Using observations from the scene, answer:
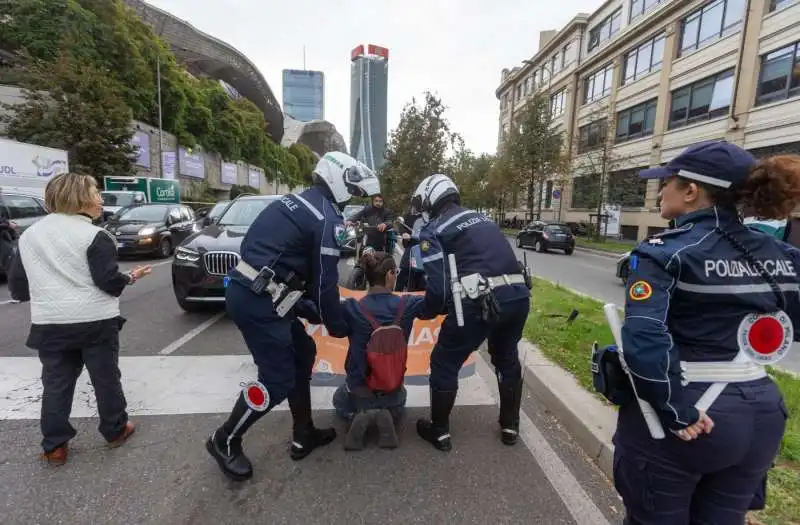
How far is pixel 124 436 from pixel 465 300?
251cm

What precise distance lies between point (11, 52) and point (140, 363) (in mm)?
33689

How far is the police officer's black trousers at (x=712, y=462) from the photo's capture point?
1366 mm

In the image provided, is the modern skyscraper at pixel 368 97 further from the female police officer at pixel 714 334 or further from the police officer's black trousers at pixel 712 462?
the police officer's black trousers at pixel 712 462

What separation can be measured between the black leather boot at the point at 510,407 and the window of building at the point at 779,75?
902 inches

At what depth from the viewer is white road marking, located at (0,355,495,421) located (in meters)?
3.32

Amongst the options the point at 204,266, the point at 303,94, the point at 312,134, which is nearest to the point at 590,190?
the point at 204,266

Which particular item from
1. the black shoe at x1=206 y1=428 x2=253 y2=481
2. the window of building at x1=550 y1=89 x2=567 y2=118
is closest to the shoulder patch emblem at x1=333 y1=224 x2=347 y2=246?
the black shoe at x1=206 y1=428 x2=253 y2=481

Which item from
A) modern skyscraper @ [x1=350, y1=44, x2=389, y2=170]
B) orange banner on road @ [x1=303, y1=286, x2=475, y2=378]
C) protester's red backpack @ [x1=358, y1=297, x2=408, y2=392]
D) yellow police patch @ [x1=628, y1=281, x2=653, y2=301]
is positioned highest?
modern skyscraper @ [x1=350, y1=44, x2=389, y2=170]

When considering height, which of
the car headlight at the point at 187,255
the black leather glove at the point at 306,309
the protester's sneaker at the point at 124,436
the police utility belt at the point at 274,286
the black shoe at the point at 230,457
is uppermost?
the police utility belt at the point at 274,286

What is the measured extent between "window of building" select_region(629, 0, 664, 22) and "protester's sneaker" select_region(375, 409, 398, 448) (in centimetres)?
3270

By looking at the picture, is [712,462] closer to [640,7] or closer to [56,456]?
[56,456]

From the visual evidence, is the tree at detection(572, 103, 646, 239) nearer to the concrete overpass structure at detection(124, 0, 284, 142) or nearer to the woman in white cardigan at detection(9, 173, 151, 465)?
the woman in white cardigan at detection(9, 173, 151, 465)

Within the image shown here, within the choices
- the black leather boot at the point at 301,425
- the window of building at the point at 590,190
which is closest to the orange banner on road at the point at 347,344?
the black leather boot at the point at 301,425

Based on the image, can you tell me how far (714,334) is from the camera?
1389mm
